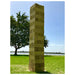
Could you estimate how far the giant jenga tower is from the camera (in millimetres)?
2340

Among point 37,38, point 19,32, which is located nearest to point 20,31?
point 19,32

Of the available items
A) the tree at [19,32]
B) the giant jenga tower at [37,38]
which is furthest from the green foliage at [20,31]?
the giant jenga tower at [37,38]

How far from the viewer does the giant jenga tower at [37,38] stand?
2.34 m

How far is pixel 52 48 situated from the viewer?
3316mm

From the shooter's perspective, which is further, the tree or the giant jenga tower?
the tree

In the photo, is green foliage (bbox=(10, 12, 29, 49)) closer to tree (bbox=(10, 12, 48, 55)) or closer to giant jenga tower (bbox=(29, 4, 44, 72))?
tree (bbox=(10, 12, 48, 55))

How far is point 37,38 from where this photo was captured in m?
2.35

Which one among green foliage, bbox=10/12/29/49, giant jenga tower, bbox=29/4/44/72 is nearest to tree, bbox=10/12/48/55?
green foliage, bbox=10/12/29/49

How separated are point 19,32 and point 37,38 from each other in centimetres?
206

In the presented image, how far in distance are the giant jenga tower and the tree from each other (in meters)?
→ 1.60

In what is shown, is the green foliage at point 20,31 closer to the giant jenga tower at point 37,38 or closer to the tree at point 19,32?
the tree at point 19,32

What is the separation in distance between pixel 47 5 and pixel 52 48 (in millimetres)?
1175

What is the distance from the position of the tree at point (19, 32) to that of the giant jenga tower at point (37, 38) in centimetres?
160
